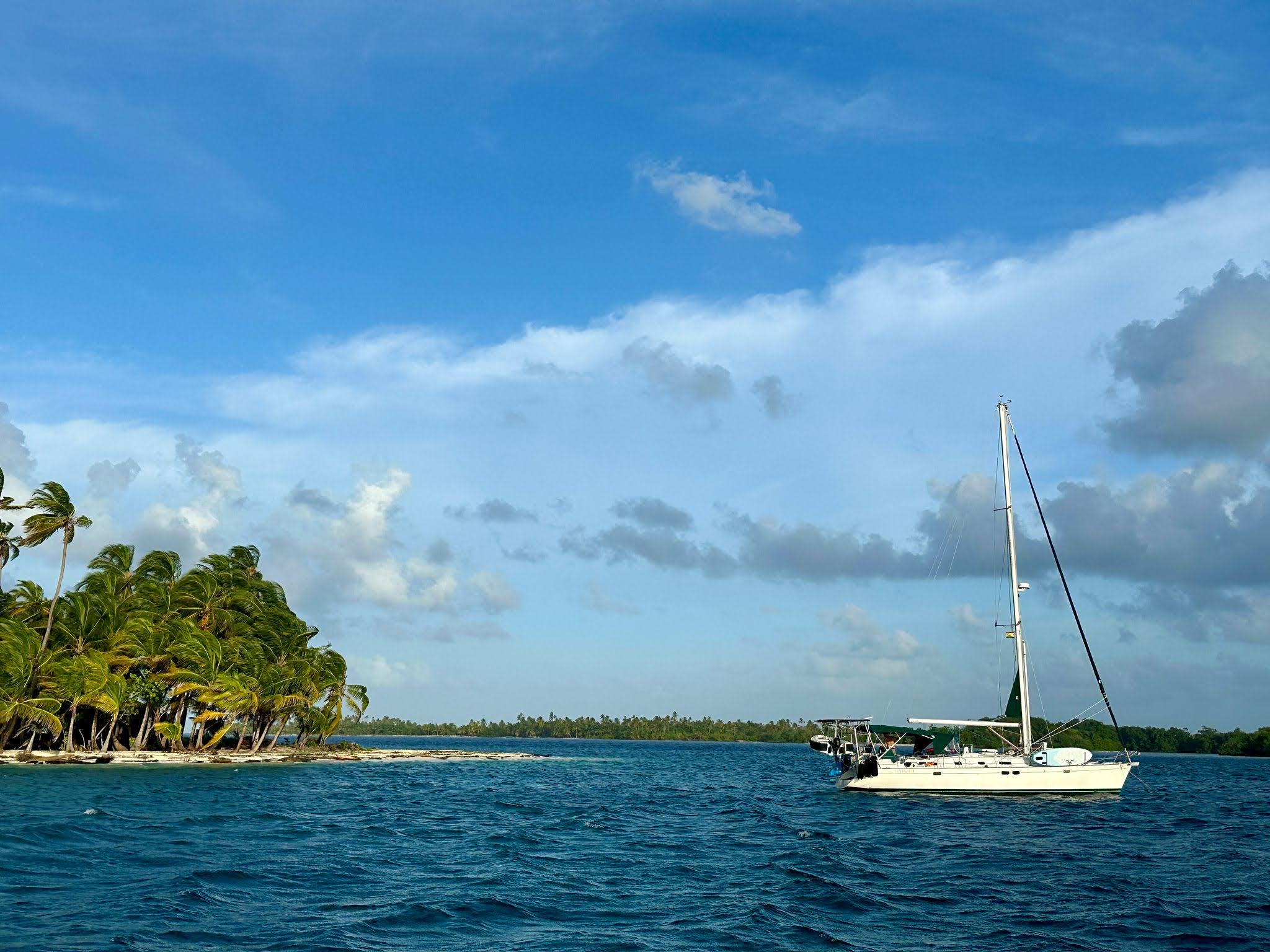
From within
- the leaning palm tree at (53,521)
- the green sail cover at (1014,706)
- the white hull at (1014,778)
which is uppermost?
the leaning palm tree at (53,521)

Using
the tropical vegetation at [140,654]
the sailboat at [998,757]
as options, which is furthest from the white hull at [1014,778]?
the tropical vegetation at [140,654]

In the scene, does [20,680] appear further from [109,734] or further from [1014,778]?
[1014,778]

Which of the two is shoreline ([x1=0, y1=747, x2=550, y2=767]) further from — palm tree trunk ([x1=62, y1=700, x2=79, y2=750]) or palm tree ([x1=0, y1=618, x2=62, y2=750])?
palm tree ([x1=0, y1=618, x2=62, y2=750])

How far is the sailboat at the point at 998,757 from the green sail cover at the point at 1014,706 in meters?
0.04

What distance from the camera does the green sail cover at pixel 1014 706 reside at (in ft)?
187

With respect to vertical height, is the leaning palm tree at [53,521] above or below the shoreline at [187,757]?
above

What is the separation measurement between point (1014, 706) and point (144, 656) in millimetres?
65325

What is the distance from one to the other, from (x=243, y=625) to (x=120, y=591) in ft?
36.1

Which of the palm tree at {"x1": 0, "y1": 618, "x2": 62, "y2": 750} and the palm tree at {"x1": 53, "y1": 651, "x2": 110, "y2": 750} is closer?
the palm tree at {"x1": 0, "y1": 618, "x2": 62, "y2": 750}

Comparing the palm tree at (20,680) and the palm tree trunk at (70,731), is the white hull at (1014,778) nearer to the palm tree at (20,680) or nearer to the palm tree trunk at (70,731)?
the palm tree at (20,680)

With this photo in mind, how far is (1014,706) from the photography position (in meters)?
57.3

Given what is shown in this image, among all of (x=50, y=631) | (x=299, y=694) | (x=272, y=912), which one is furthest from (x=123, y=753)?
(x=272, y=912)

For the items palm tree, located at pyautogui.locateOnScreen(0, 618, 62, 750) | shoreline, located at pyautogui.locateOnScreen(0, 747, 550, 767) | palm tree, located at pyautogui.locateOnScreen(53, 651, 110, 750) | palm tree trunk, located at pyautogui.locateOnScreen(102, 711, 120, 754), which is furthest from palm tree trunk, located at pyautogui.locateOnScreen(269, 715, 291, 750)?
palm tree, located at pyautogui.locateOnScreen(0, 618, 62, 750)

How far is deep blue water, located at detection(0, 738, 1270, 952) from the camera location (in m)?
21.6
